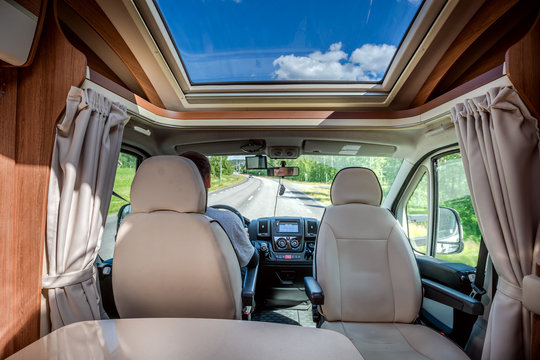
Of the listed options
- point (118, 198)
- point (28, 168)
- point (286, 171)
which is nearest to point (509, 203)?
point (286, 171)

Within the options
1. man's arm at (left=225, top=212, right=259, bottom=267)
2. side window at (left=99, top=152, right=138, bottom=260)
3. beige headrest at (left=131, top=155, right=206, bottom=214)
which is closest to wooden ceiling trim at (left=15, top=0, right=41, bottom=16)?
beige headrest at (left=131, top=155, right=206, bottom=214)

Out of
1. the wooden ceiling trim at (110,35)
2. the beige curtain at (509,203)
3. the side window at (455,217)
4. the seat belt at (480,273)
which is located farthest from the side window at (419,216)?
the wooden ceiling trim at (110,35)

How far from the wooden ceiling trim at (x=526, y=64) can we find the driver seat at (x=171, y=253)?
2015mm

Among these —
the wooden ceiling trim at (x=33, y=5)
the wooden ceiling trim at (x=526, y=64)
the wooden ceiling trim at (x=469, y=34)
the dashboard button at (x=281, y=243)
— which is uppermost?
the wooden ceiling trim at (x=469, y=34)

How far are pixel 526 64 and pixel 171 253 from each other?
2.38m

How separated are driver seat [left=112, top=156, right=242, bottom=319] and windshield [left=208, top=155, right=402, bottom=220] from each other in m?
Answer: 1.66

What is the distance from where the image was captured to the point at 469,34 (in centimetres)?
170

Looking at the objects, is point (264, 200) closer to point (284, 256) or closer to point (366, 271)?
point (284, 256)

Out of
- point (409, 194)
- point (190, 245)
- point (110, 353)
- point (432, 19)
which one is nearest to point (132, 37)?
point (190, 245)

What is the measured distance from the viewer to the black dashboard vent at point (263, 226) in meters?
3.28

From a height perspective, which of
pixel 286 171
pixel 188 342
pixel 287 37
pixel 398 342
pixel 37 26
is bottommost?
pixel 398 342

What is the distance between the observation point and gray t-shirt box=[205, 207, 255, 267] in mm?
2004

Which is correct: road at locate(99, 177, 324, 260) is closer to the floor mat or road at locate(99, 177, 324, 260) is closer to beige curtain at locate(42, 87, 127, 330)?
the floor mat

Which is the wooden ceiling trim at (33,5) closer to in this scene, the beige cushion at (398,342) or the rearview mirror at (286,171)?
the rearview mirror at (286,171)
